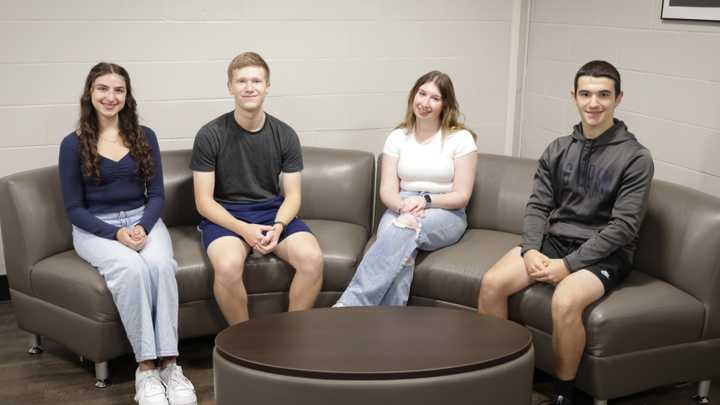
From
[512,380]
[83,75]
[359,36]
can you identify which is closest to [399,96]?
[359,36]

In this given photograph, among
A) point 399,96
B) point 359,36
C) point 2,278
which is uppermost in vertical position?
point 359,36

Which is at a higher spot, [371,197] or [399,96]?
[399,96]

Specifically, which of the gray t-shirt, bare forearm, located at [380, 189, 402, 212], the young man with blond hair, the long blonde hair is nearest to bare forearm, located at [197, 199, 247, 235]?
the young man with blond hair

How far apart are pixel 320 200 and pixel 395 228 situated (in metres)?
0.61

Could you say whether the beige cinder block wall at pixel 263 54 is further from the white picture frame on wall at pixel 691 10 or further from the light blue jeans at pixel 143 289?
the white picture frame on wall at pixel 691 10

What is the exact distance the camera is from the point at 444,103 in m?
3.86

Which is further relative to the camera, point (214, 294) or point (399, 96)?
point (399, 96)

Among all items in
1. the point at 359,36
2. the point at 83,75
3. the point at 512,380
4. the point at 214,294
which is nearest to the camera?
the point at 512,380

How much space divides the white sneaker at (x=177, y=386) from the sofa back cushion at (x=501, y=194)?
5.12 feet

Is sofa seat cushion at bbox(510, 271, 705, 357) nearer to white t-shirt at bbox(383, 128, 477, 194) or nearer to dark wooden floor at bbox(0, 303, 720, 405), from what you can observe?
dark wooden floor at bbox(0, 303, 720, 405)

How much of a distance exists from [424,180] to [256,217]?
0.79 metres

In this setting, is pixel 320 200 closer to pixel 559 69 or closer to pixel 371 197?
pixel 371 197

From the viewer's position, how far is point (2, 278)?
14.2ft

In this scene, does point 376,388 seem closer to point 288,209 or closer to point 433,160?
point 288,209
